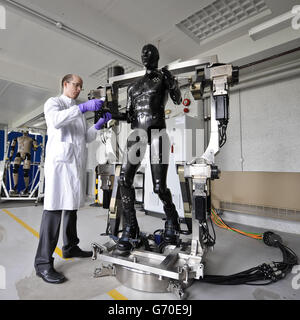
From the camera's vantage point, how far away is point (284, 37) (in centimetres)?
310

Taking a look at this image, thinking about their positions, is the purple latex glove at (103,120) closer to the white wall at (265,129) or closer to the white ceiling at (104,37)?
the white ceiling at (104,37)

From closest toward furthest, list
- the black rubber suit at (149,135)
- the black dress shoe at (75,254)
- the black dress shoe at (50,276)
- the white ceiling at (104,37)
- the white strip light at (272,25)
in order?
the black dress shoe at (50,276)
the black rubber suit at (149,135)
the black dress shoe at (75,254)
the white strip light at (272,25)
the white ceiling at (104,37)

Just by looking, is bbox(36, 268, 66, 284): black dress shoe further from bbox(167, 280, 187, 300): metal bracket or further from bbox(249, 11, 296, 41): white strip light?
bbox(249, 11, 296, 41): white strip light

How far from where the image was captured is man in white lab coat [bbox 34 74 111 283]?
174 centimetres

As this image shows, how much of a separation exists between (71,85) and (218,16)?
281 centimetres

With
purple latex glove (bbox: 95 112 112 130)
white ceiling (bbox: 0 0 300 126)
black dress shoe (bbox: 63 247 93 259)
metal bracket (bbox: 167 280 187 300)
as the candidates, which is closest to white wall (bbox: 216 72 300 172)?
white ceiling (bbox: 0 0 300 126)

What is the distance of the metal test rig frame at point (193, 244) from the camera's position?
1.51m

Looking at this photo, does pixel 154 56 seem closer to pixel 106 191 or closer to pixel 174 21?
pixel 106 191

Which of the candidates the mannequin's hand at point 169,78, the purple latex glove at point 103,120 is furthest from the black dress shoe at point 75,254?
the mannequin's hand at point 169,78

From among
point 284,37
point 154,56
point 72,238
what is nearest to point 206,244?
point 72,238

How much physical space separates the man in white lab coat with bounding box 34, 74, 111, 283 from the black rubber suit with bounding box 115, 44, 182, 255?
1.38ft

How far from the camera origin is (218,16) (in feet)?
10.7

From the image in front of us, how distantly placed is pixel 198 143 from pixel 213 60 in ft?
9.13

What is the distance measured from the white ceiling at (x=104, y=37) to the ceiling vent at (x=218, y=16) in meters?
0.10
